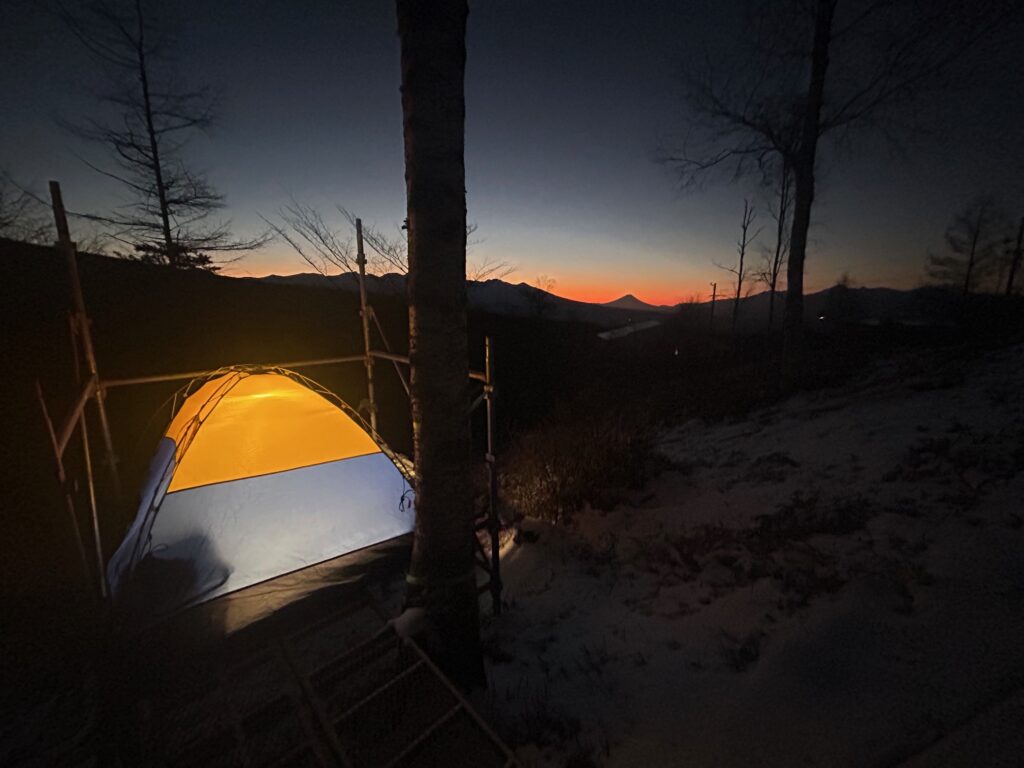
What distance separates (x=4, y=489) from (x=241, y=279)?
505 inches

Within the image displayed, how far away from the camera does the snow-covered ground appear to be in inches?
78.7

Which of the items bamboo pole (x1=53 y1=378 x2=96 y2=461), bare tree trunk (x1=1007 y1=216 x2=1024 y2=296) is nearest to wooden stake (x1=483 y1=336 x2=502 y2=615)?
bamboo pole (x1=53 y1=378 x2=96 y2=461)

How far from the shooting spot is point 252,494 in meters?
4.59

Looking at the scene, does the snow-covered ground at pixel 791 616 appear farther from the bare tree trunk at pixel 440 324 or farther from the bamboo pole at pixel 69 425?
the bamboo pole at pixel 69 425

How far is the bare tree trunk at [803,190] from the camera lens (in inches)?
282

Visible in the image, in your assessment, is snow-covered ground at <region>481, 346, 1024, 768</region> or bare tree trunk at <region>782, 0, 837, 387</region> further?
bare tree trunk at <region>782, 0, 837, 387</region>

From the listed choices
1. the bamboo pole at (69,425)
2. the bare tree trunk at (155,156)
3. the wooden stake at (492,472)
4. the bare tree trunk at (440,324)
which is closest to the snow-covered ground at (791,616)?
the wooden stake at (492,472)

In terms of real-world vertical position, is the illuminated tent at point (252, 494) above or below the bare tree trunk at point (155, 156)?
below

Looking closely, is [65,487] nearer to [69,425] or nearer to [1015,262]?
[69,425]

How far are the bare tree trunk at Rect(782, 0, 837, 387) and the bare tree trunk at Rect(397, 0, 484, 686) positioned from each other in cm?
856

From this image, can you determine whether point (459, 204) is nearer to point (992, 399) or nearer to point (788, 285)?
point (992, 399)

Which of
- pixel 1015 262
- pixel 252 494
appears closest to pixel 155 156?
pixel 252 494

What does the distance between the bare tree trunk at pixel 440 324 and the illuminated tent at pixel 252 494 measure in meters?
2.36

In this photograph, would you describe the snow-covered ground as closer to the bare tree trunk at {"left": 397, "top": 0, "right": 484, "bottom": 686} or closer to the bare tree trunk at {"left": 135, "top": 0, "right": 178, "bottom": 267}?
the bare tree trunk at {"left": 397, "top": 0, "right": 484, "bottom": 686}
